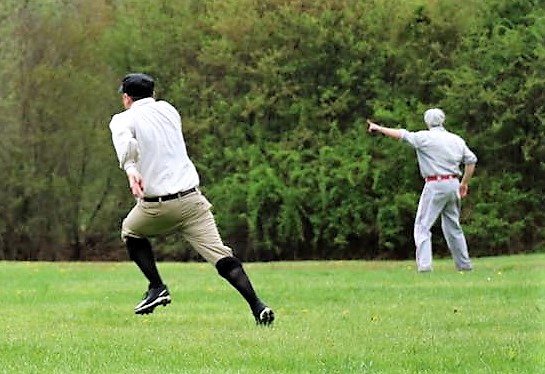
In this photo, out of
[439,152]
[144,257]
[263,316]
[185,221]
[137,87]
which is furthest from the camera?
[439,152]

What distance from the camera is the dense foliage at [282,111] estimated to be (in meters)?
27.0

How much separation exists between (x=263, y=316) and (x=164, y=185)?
Answer: 4.06 ft

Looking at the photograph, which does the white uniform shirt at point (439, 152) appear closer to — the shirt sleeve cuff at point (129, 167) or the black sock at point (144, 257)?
the black sock at point (144, 257)

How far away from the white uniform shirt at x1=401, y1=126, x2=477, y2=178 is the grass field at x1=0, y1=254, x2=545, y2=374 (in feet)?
4.42

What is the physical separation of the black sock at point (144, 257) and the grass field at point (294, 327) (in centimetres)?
35

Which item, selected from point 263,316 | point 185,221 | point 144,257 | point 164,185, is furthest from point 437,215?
point 164,185

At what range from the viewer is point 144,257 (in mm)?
9664

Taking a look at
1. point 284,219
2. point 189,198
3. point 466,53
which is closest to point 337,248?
point 284,219

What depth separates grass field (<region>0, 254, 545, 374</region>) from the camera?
677cm

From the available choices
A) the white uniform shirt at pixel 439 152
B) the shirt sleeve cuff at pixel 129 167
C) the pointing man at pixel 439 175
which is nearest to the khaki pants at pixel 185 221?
the shirt sleeve cuff at pixel 129 167

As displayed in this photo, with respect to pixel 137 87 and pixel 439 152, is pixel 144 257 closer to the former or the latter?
pixel 137 87

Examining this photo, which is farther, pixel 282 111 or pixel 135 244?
pixel 282 111

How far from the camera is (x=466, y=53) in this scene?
27.1 metres

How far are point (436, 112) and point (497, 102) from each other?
11.1 meters
